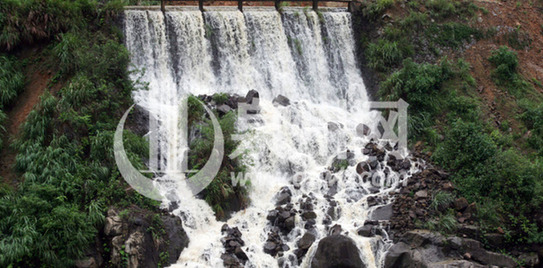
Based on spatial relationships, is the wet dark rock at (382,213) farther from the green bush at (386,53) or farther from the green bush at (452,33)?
the green bush at (452,33)

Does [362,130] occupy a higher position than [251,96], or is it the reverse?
[251,96]

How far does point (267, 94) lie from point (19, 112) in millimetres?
8520

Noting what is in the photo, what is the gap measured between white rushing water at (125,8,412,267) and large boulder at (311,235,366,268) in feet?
1.22

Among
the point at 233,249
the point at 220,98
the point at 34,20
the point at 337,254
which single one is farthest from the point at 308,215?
the point at 34,20

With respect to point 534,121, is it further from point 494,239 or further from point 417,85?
point 494,239

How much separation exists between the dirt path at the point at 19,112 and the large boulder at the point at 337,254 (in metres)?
7.85

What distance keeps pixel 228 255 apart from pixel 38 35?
9408 millimetres

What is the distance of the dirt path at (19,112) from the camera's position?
35.2 feet

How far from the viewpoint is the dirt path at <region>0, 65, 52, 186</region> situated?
35.2 feet

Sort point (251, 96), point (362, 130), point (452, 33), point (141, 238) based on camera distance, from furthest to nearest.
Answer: point (452, 33) → point (362, 130) → point (251, 96) → point (141, 238)

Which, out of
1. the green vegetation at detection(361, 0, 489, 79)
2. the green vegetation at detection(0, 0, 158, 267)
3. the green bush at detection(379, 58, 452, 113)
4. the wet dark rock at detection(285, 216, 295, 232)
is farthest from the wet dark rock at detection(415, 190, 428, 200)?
the green vegetation at detection(0, 0, 158, 267)

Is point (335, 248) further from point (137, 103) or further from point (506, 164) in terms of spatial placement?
point (137, 103)

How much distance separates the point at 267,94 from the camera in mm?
16625

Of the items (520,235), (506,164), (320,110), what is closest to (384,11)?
(320,110)
